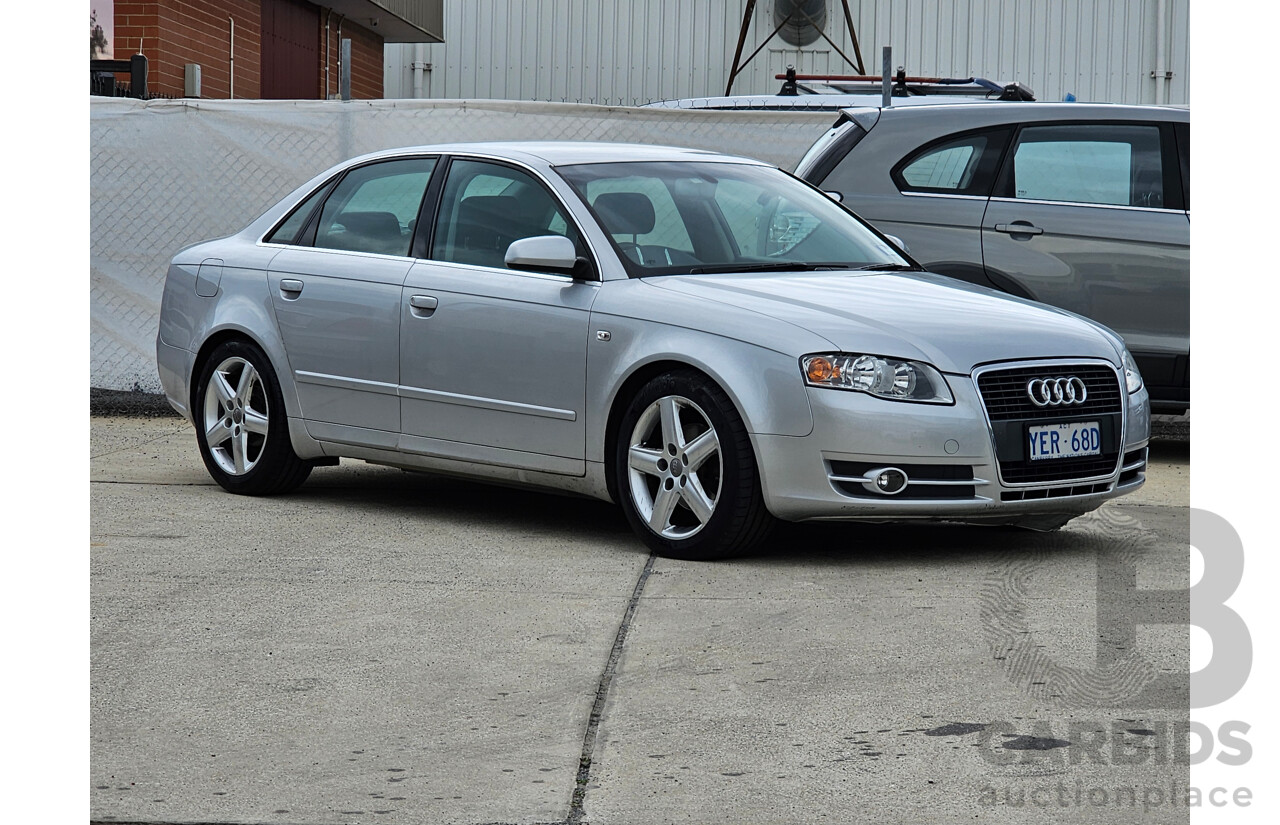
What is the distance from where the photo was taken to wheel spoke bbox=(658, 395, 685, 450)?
6129 millimetres

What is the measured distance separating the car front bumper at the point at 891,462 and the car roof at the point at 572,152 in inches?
68.7

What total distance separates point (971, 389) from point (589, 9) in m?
21.7

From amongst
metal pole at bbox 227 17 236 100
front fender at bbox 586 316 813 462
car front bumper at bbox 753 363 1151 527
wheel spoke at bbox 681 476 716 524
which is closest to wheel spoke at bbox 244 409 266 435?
front fender at bbox 586 316 813 462

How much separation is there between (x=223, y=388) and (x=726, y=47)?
20094mm

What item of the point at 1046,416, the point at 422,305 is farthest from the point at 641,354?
the point at 1046,416

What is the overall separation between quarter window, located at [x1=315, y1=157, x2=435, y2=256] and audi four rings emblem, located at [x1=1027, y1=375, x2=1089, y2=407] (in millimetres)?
2701

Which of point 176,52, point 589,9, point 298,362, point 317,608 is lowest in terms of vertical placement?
point 317,608

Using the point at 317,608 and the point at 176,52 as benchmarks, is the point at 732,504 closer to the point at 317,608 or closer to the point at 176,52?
the point at 317,608

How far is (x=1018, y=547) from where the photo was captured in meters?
6.45

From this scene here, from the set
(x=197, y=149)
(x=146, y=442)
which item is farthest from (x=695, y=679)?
(x=197, y=149)

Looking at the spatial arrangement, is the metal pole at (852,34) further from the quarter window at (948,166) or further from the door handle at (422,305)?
the door handle at (422,305)

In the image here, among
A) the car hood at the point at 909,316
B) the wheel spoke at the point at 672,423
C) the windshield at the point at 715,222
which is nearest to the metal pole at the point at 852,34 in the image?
the windshield at the point at 715,222

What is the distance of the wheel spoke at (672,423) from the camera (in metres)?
6.13

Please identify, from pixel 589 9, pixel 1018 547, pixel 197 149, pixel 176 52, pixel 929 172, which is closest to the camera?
pixel 1018 547
